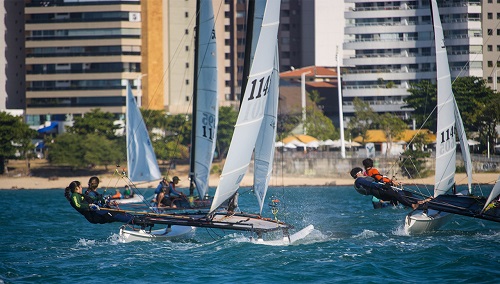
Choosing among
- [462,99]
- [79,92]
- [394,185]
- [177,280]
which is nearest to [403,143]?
Result: [462,99]

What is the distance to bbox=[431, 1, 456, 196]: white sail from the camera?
108 ft

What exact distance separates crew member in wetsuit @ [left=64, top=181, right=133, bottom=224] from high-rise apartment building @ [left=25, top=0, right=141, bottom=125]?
74989 millimetres

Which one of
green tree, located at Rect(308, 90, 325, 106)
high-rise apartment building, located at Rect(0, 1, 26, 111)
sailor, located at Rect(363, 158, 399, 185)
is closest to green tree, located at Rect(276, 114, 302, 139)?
green tree, located at Rect(308, 90, 325, 106)

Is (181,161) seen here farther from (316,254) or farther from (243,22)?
(316,254)

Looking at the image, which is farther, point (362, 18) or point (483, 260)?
point (362, 18)

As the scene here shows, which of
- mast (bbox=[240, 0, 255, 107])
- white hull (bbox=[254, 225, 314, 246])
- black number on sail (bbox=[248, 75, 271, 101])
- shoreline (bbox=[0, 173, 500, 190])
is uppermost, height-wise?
mast (bbox=[240, 0, 255, 107])

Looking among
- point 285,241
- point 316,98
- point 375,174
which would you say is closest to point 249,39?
point 375,174

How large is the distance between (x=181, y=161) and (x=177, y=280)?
64.9m

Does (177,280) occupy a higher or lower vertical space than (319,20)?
lower

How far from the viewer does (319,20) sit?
121938 millimetres

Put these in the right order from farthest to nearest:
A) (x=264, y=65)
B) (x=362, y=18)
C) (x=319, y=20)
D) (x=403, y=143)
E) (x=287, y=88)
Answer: (x=319, y=20) → (x=287, y=88) → (x=362, y=18) → (x=403, y=143) → (x=264, y=65)

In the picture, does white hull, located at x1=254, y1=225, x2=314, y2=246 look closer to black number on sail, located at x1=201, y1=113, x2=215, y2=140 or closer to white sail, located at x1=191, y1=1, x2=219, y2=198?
white sail, located at x1=191, y1=1, x2=219, y2=198

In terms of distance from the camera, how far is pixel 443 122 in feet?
108

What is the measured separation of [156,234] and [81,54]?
7592 centimetres
